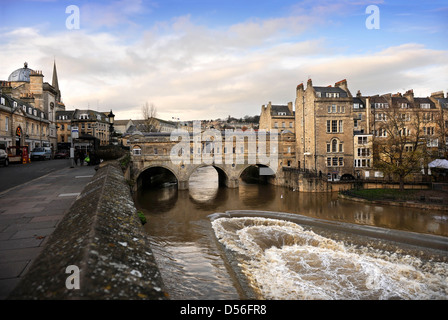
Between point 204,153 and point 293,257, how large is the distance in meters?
27.3

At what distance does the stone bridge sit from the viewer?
40031 millimetres

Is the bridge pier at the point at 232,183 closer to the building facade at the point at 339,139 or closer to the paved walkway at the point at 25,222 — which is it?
the building facade at the point at 339,139

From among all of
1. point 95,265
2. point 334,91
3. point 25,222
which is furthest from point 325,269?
point 334,91

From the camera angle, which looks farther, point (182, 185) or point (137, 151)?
point (182, 185)

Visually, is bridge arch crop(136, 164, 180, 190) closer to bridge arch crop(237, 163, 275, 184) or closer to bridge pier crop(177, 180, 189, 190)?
bridge pier crop(177, 180, 189, 190)

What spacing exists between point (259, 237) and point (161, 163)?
79.7 ft

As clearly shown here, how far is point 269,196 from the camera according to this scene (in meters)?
37.8

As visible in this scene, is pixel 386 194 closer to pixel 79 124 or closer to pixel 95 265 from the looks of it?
pixel 95 265

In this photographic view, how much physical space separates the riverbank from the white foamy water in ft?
50.4

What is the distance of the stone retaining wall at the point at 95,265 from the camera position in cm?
285

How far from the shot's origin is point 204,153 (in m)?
41.8

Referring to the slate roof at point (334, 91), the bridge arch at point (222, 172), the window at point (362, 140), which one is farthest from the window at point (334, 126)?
the bridge arch at point (222, 172)
